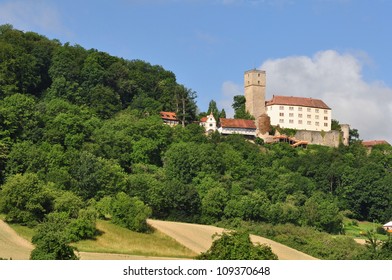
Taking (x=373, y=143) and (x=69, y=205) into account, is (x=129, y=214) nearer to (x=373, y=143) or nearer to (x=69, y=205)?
(x=69, y=205)

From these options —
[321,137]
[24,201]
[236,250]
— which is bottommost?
[236,250]

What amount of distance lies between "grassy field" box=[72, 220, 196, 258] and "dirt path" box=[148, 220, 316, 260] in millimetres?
1117

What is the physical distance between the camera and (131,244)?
164 ft

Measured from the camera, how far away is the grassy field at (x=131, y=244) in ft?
156

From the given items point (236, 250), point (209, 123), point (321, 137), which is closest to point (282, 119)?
point (321, 137)

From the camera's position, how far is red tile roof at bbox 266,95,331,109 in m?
103

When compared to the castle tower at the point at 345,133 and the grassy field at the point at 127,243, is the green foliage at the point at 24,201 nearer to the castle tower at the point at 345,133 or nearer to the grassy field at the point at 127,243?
the grassy field at the point at 127,243

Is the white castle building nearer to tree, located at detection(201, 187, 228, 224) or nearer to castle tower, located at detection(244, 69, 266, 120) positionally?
castle tower, located at detection(244, 69, 266, 120)

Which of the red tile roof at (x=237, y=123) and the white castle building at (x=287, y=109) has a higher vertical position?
the white castle building at (x=287, y=109)

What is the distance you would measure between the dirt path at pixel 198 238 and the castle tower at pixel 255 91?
4305 cm

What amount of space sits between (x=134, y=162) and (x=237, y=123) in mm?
23399

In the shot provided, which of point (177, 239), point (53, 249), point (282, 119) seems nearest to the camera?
point (53, 249)

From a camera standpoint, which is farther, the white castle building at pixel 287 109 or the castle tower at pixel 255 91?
the castle tower at pixel 255 91

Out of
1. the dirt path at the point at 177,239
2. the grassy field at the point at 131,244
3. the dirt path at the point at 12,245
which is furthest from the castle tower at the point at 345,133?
the dirt path at the point at 12,245
